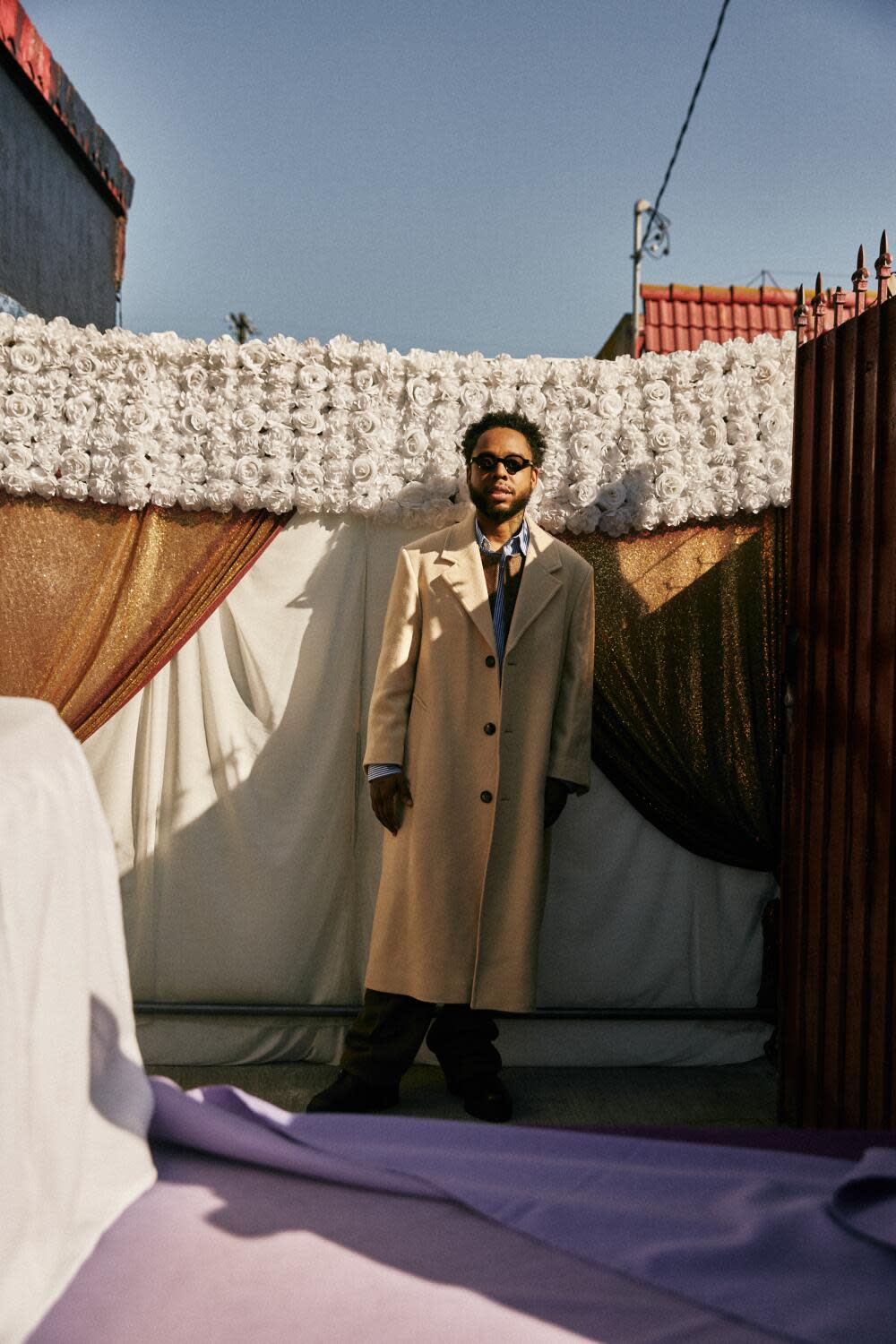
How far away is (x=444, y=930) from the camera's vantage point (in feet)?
10.8

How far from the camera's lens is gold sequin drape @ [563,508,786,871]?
146 inches

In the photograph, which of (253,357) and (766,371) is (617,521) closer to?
(766,371)

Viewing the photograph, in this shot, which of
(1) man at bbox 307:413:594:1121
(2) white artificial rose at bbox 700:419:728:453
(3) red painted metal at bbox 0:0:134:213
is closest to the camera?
(1) man at bbox 307:413:594:1121

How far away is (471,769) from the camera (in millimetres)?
3379

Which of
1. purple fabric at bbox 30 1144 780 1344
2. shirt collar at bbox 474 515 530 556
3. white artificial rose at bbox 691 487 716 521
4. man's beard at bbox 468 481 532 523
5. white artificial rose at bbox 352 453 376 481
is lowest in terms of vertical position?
purple fabric at bbox 30 1144 780 1344

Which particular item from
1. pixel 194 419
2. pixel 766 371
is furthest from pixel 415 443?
pixel 766 371

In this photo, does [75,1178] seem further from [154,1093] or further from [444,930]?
[444,930]

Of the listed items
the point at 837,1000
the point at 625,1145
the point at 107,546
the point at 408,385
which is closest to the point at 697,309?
the point at 408,385

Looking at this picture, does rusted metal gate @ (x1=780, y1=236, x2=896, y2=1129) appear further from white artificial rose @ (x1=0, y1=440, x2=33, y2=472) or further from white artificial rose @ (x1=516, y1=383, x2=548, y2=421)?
white artificial rose @ (x1=0, y1=440, x2=33, y2=472)

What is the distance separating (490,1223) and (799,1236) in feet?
1.32

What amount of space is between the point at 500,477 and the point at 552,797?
990 millimetres

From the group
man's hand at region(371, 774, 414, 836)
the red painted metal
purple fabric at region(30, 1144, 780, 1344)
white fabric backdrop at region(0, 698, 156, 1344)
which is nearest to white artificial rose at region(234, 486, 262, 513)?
man's hand at region(371, 774, 414, 836)

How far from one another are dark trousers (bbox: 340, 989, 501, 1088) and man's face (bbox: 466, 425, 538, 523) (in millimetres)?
1508

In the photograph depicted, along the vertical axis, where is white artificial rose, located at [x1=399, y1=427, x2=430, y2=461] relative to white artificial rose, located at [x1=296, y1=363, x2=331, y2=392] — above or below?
below
